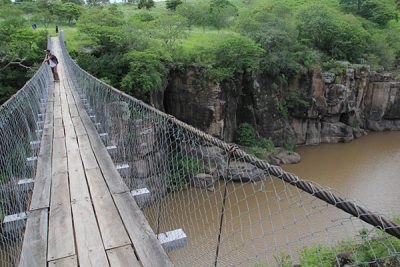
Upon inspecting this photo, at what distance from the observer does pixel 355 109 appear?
75.6 ft

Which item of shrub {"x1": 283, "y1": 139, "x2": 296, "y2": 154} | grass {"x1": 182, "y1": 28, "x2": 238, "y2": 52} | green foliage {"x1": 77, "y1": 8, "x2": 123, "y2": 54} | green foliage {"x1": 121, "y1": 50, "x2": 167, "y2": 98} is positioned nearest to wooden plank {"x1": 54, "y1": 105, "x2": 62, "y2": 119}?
green foliage {"x1": 121, "y1": 50, "x2": 167, "y2": 98}

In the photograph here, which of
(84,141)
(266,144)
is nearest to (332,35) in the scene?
(266,144)

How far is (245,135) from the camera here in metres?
19.4

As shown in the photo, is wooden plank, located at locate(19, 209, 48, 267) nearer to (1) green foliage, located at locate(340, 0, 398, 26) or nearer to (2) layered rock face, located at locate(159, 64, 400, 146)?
(2) layered rock face, located at locate(159, 64, 400, 146)

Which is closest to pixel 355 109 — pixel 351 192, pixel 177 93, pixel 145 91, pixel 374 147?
pixel 374 147

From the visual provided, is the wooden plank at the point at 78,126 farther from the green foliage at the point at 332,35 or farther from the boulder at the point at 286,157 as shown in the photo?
the green foliage at the point at 332,35

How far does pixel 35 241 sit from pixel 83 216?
1.44ft

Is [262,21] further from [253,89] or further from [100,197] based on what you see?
[100,197]

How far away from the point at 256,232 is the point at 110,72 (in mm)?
9478

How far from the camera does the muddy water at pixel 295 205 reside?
9.59m

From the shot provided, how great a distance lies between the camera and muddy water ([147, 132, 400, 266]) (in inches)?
377

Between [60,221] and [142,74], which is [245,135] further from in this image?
[60,221]

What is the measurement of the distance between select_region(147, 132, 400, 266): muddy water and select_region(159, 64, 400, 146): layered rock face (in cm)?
136

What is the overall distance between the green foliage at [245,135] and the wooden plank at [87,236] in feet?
53.5
